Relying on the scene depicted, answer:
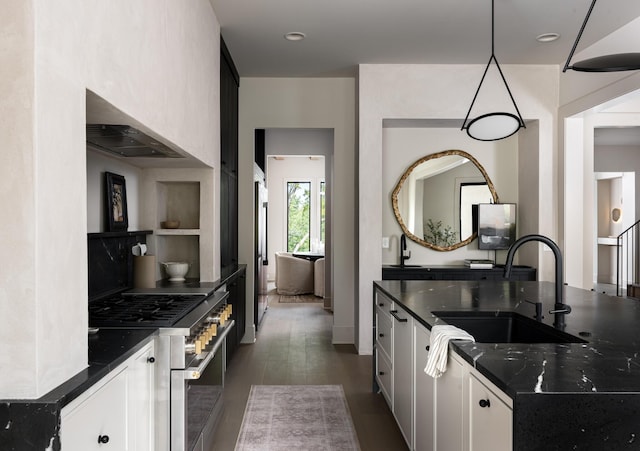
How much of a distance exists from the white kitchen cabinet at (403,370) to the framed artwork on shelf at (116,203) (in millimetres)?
1722

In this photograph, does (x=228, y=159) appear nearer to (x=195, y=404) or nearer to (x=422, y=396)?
(x=195, y=404)

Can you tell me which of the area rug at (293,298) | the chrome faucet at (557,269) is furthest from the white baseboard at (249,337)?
the chrome faucet at (557,269)

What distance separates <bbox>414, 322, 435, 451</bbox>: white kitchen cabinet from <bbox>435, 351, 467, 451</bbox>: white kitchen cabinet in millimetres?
95

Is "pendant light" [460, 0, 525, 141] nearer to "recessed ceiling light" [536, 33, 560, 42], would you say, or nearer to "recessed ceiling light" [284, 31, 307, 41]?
"recessed ceiling light" [536, 33, 560, 42]

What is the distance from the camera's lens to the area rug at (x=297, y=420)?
2.93m

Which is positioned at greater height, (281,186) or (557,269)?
(281,186)

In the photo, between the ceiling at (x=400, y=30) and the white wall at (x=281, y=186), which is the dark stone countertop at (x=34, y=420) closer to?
the ceiling at (x=400, y=30)

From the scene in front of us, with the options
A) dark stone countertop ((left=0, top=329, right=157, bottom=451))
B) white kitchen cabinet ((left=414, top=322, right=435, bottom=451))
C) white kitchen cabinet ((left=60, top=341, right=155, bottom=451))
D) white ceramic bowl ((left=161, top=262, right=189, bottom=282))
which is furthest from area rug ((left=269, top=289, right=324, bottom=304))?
dark stone countertop ((left=0, top=329, right=157, bottom=451))

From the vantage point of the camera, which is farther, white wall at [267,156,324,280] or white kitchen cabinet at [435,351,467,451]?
white wall at [267,156,324,280]

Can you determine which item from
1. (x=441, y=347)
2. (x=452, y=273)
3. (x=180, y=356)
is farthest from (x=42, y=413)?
(x=452, y=273)

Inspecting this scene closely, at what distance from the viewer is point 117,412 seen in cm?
164

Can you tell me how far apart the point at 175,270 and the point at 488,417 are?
271 centimetres

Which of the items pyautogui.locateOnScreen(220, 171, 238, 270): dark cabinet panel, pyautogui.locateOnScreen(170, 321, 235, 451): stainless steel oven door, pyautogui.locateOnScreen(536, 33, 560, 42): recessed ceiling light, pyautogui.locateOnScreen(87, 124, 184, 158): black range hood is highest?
pyautogui.locateOnScreen(536, 33, 560, 42): recessed ceiling light

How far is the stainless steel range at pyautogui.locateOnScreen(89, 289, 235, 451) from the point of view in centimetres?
207
